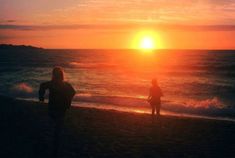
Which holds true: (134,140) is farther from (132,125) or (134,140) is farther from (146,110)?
(146,110)

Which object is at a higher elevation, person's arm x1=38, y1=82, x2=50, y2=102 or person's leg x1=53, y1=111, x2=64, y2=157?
person's arm x1=38, y1=82, x2=50, y2=102

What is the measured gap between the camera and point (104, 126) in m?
13.1

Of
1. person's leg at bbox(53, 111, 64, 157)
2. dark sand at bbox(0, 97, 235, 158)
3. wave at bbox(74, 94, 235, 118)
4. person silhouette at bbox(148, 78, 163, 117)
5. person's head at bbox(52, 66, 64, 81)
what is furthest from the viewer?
wave at bbox(74, 94, 235, 118)

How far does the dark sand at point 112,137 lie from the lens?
9.55 meters

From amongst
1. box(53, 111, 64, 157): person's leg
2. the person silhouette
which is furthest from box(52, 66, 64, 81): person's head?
the person silhouette

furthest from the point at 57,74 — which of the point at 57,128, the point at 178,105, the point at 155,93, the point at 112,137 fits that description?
the point at 178,105

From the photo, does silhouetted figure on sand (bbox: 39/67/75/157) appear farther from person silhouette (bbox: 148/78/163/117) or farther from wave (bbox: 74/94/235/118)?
wave (bbox: 74/94/235/118)

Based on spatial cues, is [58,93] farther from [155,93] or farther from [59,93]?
[155,93]

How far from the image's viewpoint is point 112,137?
11.2 meters

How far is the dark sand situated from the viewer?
31.3 feet

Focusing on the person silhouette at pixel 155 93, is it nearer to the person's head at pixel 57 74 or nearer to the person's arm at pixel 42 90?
the person's head at pixel 57 74

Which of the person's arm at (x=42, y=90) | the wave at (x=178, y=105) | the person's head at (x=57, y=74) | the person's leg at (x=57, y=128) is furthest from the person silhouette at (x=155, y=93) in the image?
the wave at (x=178, y=105)

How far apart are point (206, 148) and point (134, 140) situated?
72.2 inches

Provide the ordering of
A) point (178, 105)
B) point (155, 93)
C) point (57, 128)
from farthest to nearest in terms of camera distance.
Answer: point (178, 105) → point (155, 93) → point (57, 128)
